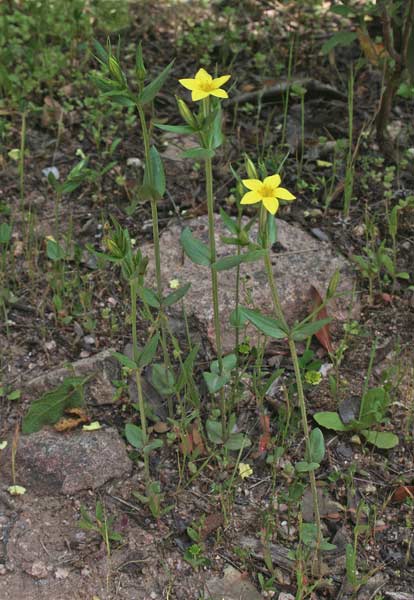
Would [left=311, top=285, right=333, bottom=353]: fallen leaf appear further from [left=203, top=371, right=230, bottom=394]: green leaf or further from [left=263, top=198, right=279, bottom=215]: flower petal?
[left=263, top=198, right=279, bottom=215]: flower petal

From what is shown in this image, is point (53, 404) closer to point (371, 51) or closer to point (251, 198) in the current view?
point (251, 198)

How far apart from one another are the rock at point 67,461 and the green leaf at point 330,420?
0.61m

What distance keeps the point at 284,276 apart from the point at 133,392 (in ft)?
2.42

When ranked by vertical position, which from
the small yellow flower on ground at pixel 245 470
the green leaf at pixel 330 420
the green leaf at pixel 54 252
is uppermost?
the green leaf at pixel 54 252

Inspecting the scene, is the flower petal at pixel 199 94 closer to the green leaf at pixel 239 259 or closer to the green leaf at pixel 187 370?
the green leaf at pixel 239 259

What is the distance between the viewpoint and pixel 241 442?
8.38 feet

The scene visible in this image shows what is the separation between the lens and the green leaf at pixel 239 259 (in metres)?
1.96

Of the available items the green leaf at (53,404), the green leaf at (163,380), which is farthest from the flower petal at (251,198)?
the green leaf at (53,404)

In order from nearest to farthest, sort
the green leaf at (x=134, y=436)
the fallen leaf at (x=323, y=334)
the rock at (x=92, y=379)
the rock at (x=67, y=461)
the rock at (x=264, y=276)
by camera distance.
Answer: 1. the green leaf at (x=134, y=436)
2. the rock at (x=67, y=461)
3. the rock at (x=92, y=379)
4. the fallen leaf at (x=323, y=334)
5. the rock at (x=264, y=276)

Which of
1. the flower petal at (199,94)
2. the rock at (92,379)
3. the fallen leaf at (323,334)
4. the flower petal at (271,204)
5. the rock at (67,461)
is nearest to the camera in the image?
the flower petal at (271,204)

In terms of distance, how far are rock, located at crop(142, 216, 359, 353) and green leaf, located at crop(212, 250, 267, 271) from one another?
2.01ft

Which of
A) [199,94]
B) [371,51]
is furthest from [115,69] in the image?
[371,51]

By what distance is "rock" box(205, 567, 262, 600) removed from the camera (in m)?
2.26

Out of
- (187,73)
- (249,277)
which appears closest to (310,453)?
(249,277)
